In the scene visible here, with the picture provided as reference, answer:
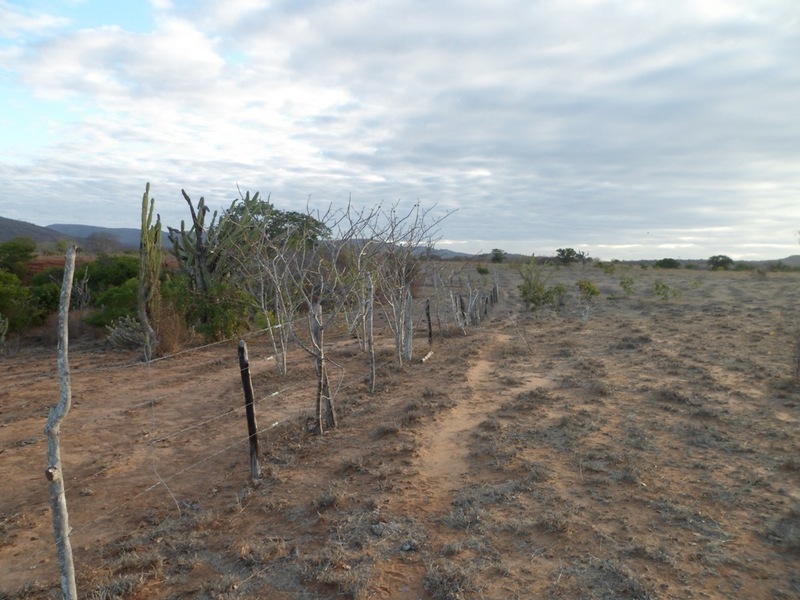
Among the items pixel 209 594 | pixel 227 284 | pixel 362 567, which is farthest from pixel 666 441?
pixel 227 284

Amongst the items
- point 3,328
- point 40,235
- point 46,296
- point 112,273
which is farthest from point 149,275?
point 40,235

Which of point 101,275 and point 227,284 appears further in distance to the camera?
point 101,275

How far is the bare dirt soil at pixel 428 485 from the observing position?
376 centimetres

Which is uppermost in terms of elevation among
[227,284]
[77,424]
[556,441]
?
[227,284]

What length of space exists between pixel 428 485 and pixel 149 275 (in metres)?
9.18

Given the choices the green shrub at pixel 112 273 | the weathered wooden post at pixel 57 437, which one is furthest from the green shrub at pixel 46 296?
the weathered wooden post at pixel 57 437

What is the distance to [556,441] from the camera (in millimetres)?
6312

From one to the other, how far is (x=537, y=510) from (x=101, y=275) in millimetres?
17352

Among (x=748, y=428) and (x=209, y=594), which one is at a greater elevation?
(x=748, y=428)

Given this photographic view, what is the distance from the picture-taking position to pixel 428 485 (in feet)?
17.1

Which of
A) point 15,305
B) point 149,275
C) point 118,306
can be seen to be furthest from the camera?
point 15,305

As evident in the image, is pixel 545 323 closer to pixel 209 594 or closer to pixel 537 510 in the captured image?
pixel 537 510

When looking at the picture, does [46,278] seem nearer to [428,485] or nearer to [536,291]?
[536,291]

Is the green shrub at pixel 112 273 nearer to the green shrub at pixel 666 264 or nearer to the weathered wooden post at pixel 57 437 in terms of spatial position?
the weathered wooden post at pixel 57 437
